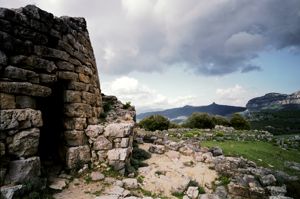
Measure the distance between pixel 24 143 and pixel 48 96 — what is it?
8.28 ft

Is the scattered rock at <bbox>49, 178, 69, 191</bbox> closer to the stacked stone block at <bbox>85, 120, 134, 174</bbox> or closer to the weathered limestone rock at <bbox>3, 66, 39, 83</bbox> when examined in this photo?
the stacked stone block at <bbox>85, 120, 134, 174</bbox>

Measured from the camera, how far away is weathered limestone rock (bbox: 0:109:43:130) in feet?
24.5

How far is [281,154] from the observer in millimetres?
19000

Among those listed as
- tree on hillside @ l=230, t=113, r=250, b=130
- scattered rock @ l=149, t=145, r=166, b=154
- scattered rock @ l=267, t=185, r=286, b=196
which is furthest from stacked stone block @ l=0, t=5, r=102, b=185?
tree on hillside @ l=230, t=113, r=250, b=130

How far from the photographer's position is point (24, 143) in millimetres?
7895

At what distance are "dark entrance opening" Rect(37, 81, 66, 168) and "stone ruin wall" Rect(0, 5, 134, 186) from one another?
36 millimetres

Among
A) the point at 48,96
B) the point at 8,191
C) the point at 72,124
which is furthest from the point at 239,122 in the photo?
the point at 8,191

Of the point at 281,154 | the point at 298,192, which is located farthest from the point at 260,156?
the point at 298,192

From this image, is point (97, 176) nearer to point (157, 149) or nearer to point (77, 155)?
point (77, 155)

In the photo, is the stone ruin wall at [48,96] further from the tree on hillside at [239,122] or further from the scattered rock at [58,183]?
the tree on hillside at [239,122]

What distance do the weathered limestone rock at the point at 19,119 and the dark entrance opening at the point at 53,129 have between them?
1763 mm

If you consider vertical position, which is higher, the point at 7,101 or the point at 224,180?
the point at 7,101

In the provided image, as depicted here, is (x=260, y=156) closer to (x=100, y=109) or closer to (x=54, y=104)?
(x=100, y=109)

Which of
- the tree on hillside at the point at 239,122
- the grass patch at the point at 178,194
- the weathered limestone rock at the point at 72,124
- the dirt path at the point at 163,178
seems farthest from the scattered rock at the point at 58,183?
the tree on hillside at the point at 239,122
